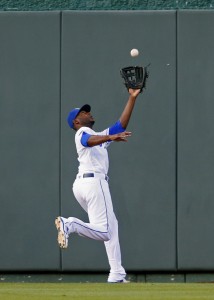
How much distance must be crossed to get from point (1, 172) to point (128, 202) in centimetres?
137

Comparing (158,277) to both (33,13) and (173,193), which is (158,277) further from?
(33,13)

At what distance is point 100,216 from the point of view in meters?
11.3

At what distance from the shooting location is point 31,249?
13.0 metres

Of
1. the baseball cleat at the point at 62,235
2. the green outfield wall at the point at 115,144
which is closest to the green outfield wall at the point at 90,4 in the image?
the green outfield wall at the point at 115,144

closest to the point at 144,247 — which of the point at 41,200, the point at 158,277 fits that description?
the point at 158,277

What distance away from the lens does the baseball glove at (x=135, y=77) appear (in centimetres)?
1109

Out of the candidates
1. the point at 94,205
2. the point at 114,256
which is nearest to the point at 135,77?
the point at 94,205

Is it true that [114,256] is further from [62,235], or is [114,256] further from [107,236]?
[62,235]

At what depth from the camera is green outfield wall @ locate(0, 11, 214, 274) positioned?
1280 centimetres

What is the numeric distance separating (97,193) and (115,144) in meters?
1.59

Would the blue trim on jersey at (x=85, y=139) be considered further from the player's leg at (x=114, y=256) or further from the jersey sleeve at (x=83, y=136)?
the player's leg at (x=114, y=256)

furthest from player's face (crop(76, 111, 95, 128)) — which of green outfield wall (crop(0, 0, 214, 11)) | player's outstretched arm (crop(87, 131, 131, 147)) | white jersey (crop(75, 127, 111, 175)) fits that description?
green outfield wall (crop(0, 0, 214, 11))
